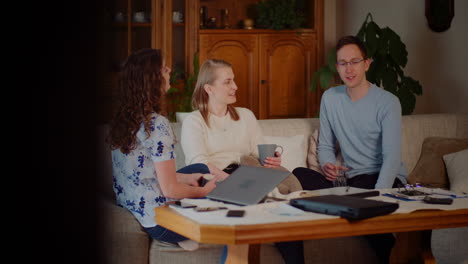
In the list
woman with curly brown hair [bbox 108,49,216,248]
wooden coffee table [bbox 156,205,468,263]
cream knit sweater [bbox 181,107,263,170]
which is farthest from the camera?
cream knit sweater [bbox 181,107,263,170]

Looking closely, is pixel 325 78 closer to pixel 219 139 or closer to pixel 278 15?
pixel 278 15

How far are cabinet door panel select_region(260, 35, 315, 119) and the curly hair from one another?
3672mm

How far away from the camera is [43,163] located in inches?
8.0

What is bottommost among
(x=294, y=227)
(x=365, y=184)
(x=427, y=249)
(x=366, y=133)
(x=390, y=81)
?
(x=427, y=249)

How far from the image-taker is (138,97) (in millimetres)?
1953

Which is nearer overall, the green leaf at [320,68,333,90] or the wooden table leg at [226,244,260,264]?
the wooden table leg at [226,244,260,264]

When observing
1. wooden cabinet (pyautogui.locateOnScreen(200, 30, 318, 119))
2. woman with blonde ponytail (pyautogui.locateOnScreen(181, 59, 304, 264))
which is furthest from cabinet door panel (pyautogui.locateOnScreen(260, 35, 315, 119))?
woman with blonde ponytail (pyautogui.locateOnScreen(181, 59, 304, 264))

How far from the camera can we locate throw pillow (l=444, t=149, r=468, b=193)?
9.02 feet

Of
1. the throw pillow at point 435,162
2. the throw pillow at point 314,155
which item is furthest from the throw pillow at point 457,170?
the throw pillow at point 314,155

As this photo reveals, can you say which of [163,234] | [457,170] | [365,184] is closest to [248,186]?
[163,234]

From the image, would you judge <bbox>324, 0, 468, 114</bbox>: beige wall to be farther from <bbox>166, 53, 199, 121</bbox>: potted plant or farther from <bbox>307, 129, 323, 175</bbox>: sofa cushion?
<bbox>166, 53, 199, 121</bbox>: potted plant

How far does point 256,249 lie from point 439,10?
2.78 m

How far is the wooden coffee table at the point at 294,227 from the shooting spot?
4.97 ft

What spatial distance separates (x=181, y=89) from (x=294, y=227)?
12.7 feet
